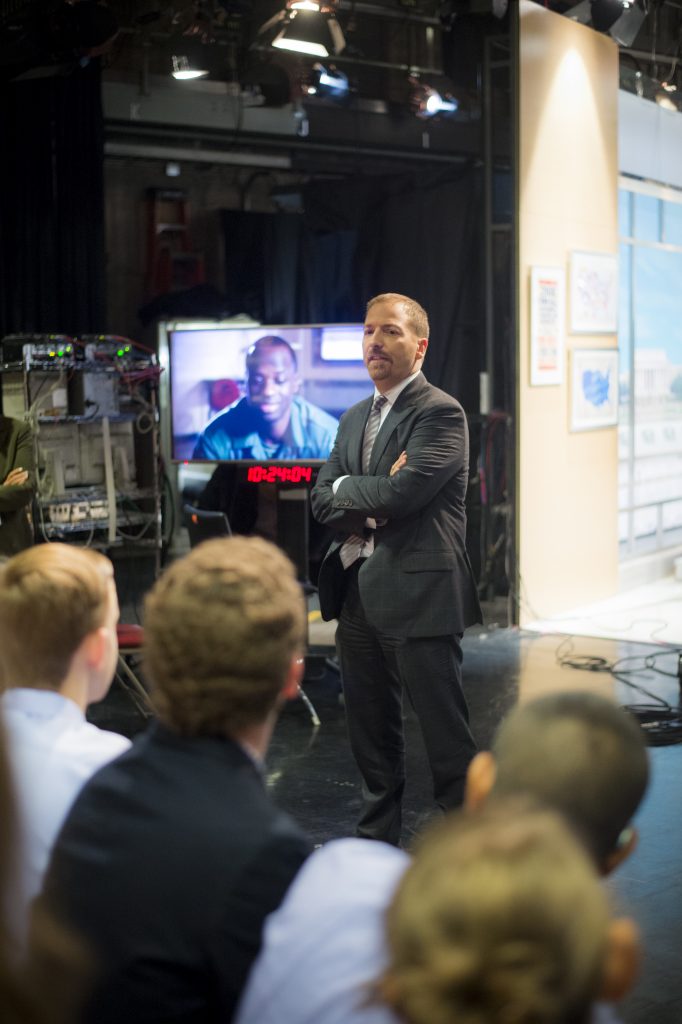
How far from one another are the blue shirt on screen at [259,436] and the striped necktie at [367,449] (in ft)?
8.47

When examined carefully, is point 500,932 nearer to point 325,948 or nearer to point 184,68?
point 325,948

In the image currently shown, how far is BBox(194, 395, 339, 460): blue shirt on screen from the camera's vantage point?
6570mm

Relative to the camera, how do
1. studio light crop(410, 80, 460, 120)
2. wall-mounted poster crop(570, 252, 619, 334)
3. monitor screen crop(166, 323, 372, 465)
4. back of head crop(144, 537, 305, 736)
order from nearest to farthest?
back of head crop(144, 537, 305, 736), monitor screen crop(166, 323, 372, 465), wall-mounted poster crop(570, 252, 619, 334), studio light crop(410, 80, 460, 120)

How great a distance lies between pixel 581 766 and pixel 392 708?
2.43 m

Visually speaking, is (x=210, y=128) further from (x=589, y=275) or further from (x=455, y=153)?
(x=589, y=275)

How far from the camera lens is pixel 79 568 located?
6.70ft

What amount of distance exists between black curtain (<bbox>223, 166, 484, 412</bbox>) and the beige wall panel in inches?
34.1

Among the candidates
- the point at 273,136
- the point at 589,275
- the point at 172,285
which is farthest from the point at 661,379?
the point at 172,285

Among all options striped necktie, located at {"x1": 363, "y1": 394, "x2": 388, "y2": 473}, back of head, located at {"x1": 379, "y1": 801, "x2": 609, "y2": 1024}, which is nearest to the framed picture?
striped necktie, located at {"x1": 363, "y1": 394, "x2": 388, "y2": 473}

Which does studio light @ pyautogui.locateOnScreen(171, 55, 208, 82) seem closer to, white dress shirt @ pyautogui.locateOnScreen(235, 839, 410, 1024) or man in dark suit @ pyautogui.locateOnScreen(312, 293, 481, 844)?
man in dark suit @ pyautogui.locateOnScreen(312, 293, 481, 844)

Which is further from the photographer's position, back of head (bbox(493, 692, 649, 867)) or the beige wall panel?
the beige wall panel

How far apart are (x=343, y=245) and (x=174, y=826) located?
30.3ft

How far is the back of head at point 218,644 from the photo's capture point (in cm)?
153

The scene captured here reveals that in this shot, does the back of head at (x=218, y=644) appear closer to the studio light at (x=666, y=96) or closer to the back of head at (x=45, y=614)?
the back of head at (x=45, y=614)
